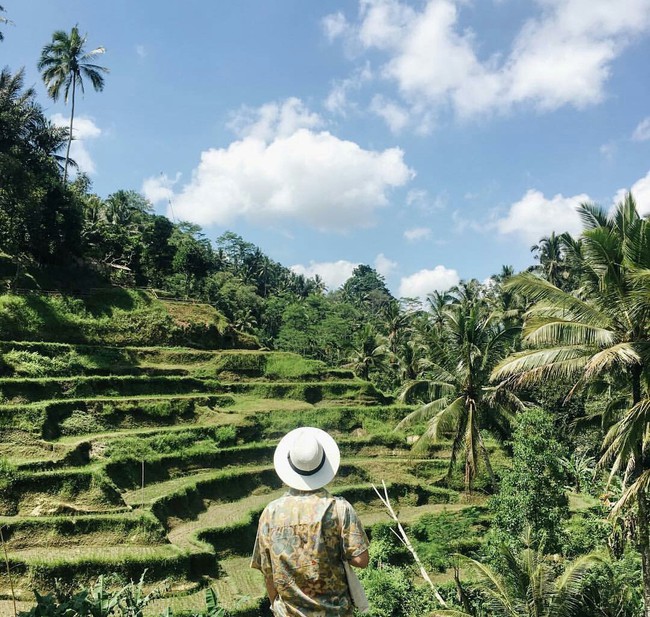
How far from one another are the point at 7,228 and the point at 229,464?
15290 mm

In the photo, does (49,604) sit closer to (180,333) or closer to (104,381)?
(104,381)

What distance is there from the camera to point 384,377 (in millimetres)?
41438

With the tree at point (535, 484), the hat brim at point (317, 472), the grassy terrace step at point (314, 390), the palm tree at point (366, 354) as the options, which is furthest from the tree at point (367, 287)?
the hat brim at point (317, 472)

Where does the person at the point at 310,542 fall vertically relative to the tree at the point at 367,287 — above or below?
below

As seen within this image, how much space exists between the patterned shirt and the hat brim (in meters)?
0.07

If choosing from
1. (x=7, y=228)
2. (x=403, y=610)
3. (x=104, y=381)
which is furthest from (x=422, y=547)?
(x=7, y=228)

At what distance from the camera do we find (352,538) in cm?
273

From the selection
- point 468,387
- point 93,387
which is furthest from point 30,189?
point 468,387

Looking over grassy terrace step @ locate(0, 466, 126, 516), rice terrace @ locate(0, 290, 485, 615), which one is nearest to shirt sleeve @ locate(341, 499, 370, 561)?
rice terrace @ locate(0, 290, 485, 615)

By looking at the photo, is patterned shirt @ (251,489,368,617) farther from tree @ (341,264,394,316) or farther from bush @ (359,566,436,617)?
tree @ (341,264,394,316)

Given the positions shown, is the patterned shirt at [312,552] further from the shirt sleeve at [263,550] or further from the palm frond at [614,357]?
the palm frond at [614,357]

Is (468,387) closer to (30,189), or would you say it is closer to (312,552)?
(312,552)

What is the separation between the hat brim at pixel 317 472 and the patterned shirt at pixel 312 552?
7cm

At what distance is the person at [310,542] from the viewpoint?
273 centimetres
